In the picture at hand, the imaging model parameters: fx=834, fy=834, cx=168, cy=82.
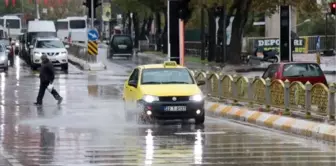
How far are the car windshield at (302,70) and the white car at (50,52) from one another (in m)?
23.0

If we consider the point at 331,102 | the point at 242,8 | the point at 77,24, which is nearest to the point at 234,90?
the point at 331,102

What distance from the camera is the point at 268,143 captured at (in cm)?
1744

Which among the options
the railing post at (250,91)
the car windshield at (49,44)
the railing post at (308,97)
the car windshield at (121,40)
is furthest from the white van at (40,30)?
the railing post at (308,97)

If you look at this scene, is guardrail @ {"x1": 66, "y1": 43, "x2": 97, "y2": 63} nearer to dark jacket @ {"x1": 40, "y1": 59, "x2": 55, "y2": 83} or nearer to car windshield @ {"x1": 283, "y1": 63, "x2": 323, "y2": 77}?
dark jacket @ {"x1": 40, "y1": 59, "x2": 55, "y2": 83}

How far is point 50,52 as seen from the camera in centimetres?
4841

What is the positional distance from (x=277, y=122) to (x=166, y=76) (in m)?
3.52

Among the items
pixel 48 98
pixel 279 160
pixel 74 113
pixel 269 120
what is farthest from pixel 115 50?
pixel 279 160

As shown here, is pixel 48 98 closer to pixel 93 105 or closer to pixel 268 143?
pixel 93 105

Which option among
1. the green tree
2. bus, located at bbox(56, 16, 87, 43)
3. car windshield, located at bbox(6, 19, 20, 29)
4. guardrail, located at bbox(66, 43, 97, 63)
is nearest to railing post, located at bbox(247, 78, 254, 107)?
the green tree

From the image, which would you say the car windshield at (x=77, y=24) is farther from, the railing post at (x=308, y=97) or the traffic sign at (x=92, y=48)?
the railing post at (x=308, y=97)

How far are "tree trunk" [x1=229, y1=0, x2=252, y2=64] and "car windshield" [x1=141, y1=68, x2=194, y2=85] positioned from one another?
1132 inches

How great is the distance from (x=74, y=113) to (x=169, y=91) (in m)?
4.60

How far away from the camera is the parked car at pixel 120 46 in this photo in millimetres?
65250

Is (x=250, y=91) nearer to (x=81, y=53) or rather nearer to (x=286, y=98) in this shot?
(x=286, y=98)
